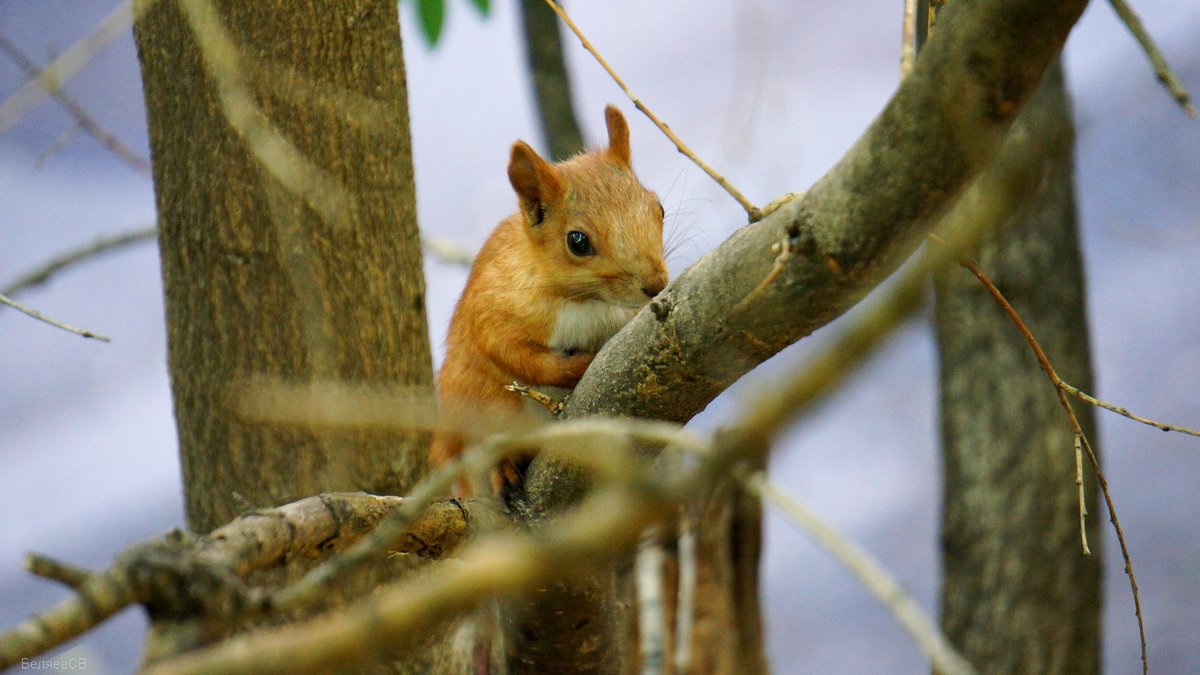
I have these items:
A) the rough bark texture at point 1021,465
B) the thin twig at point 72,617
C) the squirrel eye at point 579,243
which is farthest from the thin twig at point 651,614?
the rough bark texture at point 1021,465

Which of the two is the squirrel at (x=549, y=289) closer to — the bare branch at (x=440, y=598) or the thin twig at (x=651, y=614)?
the thin twig at (x=651, y=614)

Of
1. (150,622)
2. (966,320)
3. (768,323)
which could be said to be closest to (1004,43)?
(768,323)

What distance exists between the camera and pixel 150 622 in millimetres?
1098

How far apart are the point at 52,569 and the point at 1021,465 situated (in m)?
3.84

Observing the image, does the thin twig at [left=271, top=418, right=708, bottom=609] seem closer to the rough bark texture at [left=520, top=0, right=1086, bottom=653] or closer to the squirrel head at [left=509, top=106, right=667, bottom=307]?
the rough bark texture at [left=520, top=0, right=1086, bottom=653]

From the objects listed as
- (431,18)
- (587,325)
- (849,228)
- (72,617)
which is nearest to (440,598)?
(72,617)

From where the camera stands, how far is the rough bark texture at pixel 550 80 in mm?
4355

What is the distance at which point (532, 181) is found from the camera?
8.92ft

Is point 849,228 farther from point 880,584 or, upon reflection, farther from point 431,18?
point 431,18

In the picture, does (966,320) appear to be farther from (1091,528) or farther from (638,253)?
(638,253)

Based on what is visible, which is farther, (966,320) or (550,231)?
(966,320)

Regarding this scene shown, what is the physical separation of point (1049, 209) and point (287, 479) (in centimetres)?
318

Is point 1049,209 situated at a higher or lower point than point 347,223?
A: higher

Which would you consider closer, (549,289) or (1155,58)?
(1155,58)
